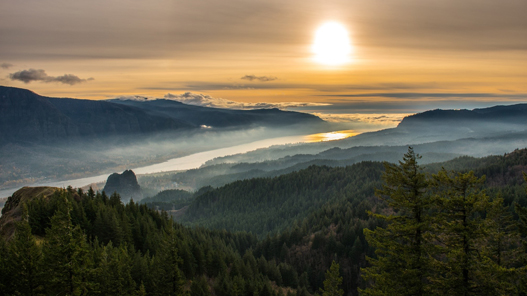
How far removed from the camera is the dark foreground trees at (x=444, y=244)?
975 inches

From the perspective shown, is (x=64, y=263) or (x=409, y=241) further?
(x=64, y=263)

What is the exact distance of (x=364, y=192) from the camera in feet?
611

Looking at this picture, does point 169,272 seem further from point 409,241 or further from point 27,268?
point 409,241

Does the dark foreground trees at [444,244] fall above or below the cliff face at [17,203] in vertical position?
above

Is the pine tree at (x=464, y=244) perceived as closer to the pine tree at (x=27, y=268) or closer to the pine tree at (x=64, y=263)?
the pine tree at (x=64, y=263)

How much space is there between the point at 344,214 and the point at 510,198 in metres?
62.0

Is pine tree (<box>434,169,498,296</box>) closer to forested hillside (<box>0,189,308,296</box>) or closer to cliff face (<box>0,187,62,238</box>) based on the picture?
forested hillside (<box>0,189,308,296</box>)

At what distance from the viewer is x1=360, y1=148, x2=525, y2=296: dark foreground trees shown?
2477cm

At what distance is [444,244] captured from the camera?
27.0 m

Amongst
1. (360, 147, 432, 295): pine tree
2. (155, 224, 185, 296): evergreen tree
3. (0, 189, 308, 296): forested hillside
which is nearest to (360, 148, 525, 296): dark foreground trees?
(360, 147, 432, 295): pine tree

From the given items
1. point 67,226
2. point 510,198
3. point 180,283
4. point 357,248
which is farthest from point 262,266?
point 510,198

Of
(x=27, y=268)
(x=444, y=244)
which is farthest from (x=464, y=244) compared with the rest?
(x=27, y=268)

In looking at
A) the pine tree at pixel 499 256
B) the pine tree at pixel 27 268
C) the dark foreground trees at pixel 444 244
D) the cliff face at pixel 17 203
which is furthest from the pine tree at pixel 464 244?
the cliff face at pixel 17 203

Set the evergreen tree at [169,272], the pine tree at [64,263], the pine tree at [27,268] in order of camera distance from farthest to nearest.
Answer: the evergreen tree at [169,272] → the pine tree at [27,268] → the pine tree at [64,263]
